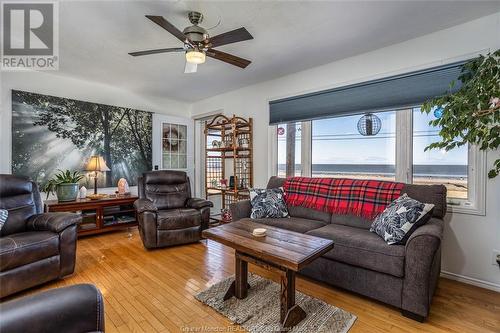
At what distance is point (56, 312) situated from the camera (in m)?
0.90

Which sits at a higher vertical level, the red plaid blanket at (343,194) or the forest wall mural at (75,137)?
the forest wall mural at (75,137)

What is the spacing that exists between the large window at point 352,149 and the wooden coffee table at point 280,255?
1.66m

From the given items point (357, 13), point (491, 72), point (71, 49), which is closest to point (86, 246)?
point (71, 49)

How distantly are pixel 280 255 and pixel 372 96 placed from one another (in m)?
2.31

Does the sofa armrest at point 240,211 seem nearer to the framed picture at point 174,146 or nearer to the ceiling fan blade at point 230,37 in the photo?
the ceiling fan blade at point 230,37

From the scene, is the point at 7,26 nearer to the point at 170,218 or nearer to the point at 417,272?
the point at 170,218

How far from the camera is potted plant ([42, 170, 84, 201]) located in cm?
346

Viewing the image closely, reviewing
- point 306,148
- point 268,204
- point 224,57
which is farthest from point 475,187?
point 224,57

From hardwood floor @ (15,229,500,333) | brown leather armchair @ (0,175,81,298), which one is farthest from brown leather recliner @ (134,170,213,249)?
brown leather armchair @ (0,175,81,298)

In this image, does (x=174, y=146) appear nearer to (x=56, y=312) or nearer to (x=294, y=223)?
(x=294, y=223)

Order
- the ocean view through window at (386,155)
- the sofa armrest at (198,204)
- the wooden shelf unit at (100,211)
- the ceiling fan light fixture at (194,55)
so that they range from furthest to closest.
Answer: the sofa armrest at (198,204) < the wooden shelf unit at (100,211) < the ocean view through window at (386,155) < the ceiling fan light fixture at (194,55)

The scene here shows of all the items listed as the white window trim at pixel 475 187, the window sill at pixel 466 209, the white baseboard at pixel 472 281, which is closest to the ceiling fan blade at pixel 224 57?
the white window trim at pixel 475 187

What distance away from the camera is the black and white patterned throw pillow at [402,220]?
1.95 meters

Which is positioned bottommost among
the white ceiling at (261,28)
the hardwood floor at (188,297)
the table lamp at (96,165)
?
the hardwood floor at (188,297)
